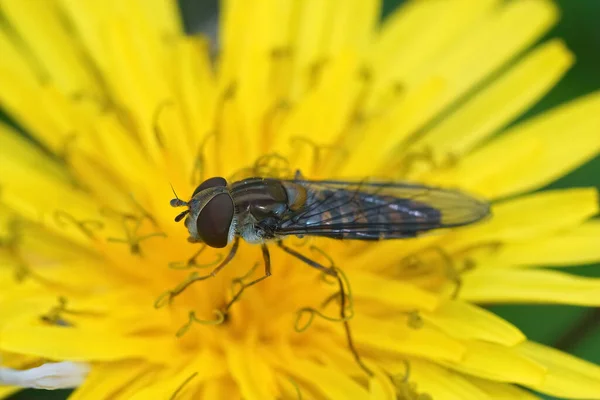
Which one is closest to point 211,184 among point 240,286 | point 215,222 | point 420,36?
point 215,222

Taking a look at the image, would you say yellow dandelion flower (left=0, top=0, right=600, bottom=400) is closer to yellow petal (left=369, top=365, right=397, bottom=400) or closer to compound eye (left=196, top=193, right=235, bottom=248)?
yellow petal (left=369, top=365, right=397, bottom=400)

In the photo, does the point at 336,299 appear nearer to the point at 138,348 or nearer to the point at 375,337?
the point at 375,337

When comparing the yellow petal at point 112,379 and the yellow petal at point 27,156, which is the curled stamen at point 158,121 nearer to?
the yellow petal at point 27,156

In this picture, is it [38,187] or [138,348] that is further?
[38,187]

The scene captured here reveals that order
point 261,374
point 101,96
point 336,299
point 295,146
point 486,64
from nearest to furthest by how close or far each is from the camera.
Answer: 1. point 261,374
2. point 336,299
3. point 295,146
4. point 101,96
5. point 486,64

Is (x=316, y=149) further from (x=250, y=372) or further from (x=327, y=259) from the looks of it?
(x=250, y=372)

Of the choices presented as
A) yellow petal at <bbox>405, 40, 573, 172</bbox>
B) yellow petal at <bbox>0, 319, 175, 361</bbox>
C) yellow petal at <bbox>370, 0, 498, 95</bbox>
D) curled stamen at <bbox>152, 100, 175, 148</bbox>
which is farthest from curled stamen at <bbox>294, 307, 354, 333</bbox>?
yellow petal at <bbox>370, 0, 498, 95</bbox>

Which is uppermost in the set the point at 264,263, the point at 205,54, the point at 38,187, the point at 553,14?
the point at 205,54

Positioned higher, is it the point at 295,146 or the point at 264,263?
the point at 295,146

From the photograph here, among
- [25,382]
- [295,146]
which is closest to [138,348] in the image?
[25,382]
